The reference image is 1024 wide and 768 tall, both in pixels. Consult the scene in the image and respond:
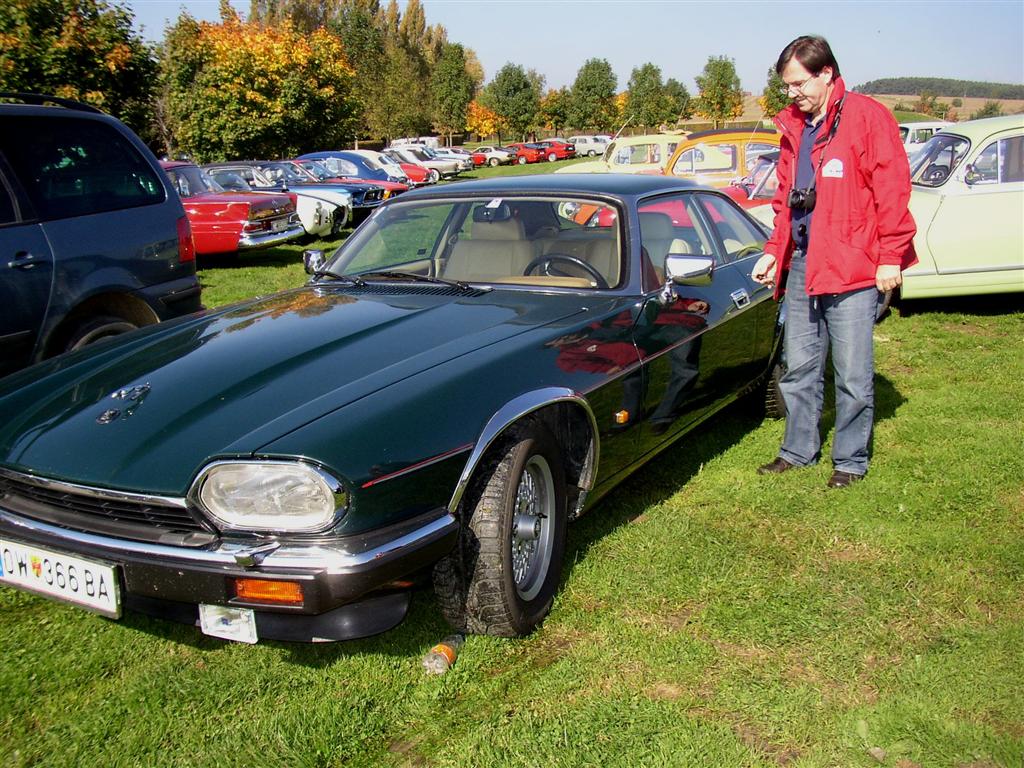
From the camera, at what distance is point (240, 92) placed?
91.2 ft

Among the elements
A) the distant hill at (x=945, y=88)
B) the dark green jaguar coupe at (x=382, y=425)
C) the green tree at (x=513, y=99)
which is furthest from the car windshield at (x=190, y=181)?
the distant hill at (x=945, y=88)

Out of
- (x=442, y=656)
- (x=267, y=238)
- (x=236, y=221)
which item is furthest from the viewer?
(x=267, y=238)

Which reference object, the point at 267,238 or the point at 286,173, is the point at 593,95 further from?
the point at 267,238

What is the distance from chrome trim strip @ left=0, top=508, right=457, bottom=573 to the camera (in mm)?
2201

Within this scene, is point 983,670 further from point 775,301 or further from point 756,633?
point 775,301

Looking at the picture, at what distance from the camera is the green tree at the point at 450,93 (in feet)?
210

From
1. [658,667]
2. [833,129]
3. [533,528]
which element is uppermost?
[833,129]

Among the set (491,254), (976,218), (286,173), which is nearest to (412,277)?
(491,254)

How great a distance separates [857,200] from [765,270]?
21.7 inches

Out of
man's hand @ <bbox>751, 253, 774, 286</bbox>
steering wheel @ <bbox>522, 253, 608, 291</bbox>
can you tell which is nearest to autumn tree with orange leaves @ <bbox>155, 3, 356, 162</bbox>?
steering wheel @ <bbox>522, 253, 608, 291</bbox>

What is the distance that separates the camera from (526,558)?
295cm

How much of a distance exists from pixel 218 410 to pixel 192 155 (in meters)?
28.4

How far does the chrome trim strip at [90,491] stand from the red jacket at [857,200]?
277cm

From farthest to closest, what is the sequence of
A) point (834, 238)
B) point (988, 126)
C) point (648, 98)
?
point (648, 98) → point (988, 126) → point (834, 238)
